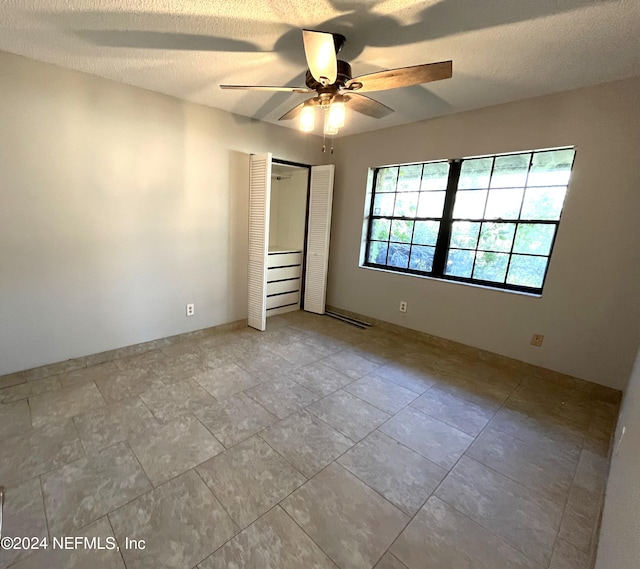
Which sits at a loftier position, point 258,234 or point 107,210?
point 107,210

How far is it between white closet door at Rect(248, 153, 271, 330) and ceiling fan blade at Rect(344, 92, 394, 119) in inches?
56.5

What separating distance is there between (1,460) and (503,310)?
12.5 ft

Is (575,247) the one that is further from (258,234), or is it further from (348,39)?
(258,234)

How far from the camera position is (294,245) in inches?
175

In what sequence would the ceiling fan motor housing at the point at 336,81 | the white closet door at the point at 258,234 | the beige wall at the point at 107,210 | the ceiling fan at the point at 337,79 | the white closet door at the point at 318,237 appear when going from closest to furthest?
the ceiling fan at the point at 337,79 → the ceiling fan motor housing at the point at 336,81 → the beige wall at the point at 107,210 → the white closet door at the point at 258,234 → the white closet door at the point at 318,237

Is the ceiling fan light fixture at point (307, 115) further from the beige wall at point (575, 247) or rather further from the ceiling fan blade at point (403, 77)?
the beige wall at point (575, 247)

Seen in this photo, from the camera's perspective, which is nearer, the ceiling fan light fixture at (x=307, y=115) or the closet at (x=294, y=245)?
the ceiling fan light fixture at (x=307, y=115)

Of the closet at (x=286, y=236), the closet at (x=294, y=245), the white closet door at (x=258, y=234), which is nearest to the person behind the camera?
the white closet door at (x=258, y=234)

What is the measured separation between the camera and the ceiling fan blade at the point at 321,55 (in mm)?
1327

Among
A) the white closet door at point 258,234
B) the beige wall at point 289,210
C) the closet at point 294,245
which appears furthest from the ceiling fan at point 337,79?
the beige wall at point 289,210

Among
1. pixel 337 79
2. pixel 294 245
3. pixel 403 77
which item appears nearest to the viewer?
pixel 403 77

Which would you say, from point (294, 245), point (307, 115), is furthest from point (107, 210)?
point (294, 245)

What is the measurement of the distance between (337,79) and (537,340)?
9.05ft

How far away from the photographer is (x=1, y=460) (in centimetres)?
159
